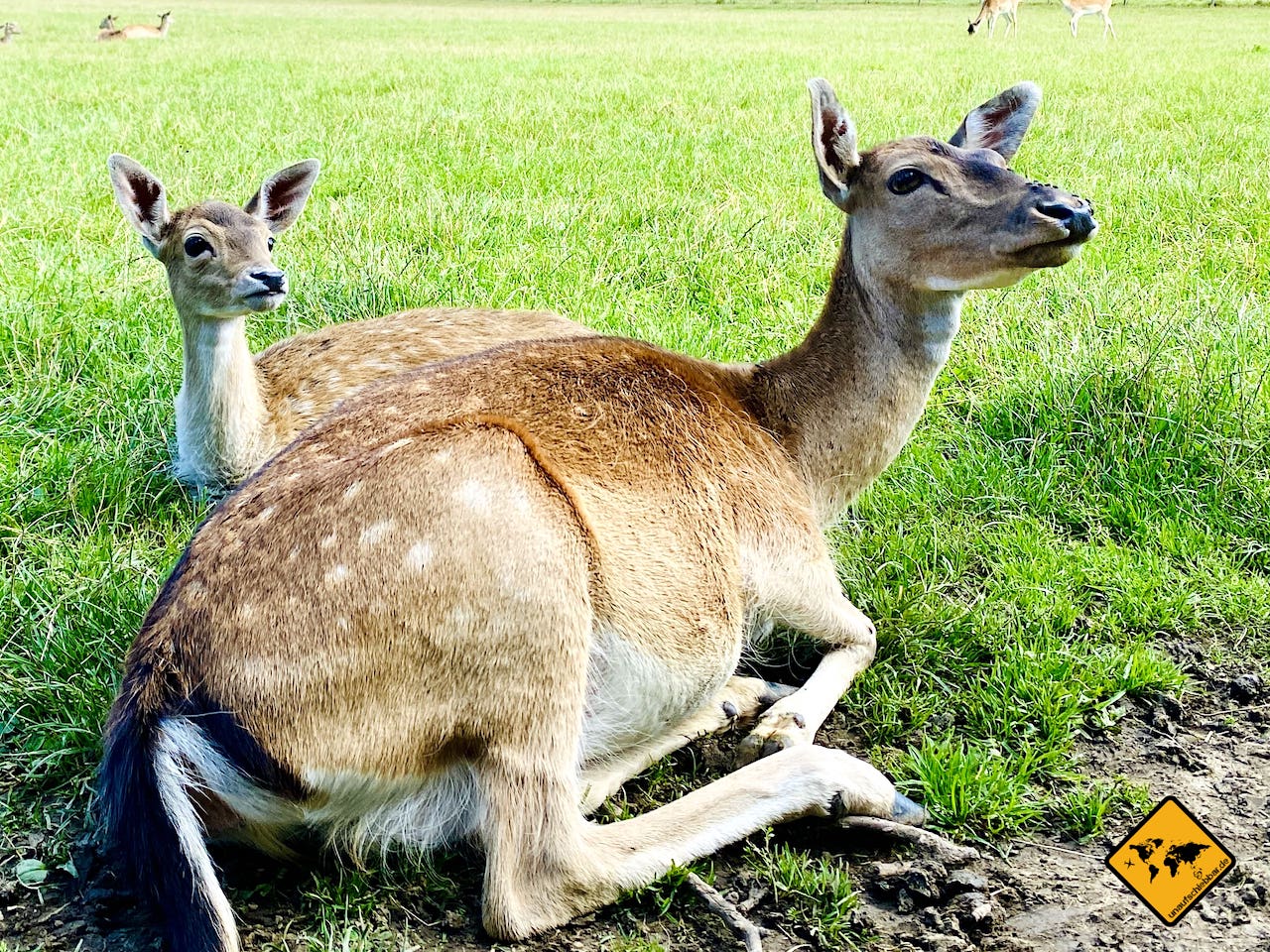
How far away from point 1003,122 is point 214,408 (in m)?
2.79

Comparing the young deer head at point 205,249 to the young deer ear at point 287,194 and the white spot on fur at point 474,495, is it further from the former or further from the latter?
the white spot on fur at point 474,495

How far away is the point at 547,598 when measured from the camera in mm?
2619

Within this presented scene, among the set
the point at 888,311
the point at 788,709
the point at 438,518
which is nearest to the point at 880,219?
the point at 888,311

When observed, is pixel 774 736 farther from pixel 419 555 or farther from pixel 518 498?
pixel 419 555

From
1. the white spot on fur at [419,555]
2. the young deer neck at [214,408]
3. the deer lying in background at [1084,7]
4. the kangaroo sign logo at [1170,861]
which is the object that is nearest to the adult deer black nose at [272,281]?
the young deer neck at [214,408]

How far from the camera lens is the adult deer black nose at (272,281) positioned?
13.9ft

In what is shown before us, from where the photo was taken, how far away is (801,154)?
29.1 feet

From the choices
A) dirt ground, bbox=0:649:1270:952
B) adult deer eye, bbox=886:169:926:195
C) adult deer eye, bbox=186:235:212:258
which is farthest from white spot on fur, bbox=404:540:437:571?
adult deer eye, bbox=186:235:212:258

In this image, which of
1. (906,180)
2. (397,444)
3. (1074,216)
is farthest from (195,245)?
(1074,216)

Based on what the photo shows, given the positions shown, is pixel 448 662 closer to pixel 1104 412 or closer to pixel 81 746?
pixel 81 746

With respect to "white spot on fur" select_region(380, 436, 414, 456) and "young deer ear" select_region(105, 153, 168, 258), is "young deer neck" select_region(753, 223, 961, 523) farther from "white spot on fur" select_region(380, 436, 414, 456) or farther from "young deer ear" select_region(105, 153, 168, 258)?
"young deer ear" select_region(105, 153, 168, 258)

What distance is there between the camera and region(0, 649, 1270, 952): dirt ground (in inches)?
96.5

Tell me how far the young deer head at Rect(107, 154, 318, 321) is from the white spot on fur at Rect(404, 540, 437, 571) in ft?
6.65

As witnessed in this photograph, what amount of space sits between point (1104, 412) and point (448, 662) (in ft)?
9.49
